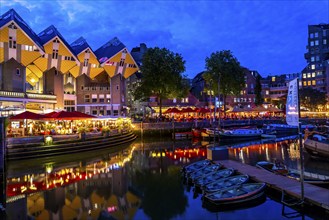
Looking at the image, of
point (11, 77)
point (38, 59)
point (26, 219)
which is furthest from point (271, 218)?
point (38, 59)

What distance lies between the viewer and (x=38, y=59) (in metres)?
57.7

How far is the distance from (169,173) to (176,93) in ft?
143

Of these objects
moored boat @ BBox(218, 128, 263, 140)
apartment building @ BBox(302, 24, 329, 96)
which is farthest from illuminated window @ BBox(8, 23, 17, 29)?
apartment building @ BBox(302, 24, 329, 96)

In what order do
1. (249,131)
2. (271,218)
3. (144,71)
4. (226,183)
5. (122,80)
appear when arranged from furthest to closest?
1. (122,80)
2. (144,71)
3. (249,131)
4. (226,183)
5. (271,218)

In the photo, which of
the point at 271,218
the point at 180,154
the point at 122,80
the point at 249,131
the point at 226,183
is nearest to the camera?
the point at 271,218

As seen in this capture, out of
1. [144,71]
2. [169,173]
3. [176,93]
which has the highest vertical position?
[144,71]

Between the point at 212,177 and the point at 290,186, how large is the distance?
489cm

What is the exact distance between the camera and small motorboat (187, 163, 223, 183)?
21.7m

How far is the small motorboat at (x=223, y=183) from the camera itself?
1798cm

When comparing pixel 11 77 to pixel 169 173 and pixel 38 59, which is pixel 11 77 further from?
pixel 169 173

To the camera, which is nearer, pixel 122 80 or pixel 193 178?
pixel 193 178

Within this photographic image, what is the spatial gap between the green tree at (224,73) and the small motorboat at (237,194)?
193ft

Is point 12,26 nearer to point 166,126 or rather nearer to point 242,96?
point 166,126

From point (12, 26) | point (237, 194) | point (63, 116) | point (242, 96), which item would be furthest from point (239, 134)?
point (242, 96)
